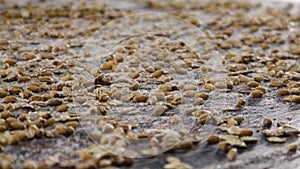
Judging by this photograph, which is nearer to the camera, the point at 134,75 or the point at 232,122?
the point at 232,122

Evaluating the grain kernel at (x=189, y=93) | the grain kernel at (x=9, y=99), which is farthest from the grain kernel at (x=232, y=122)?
the grain kernel at (x=9, y=99)

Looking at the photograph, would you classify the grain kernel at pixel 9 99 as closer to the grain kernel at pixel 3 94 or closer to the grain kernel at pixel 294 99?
the grain kernel at pixel 3 94

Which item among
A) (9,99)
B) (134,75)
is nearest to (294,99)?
(134,75)

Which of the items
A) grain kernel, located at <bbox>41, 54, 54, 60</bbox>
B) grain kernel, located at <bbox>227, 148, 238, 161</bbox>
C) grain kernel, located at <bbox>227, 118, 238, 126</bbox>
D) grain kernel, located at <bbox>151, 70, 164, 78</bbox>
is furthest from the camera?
grain kernel, located at <bbox>41, 54, 54, 60</bbox>

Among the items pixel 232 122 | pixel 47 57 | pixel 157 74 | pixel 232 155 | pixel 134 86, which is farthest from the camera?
pixel 47 57

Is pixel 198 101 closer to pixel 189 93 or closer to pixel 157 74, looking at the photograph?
pixel 189 93

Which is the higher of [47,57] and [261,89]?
[47,57]

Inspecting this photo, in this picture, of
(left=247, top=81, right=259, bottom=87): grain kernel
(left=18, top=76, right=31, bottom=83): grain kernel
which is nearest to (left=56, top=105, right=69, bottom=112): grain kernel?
(left=18, top=76, right=31, bottom=83): grain kernel

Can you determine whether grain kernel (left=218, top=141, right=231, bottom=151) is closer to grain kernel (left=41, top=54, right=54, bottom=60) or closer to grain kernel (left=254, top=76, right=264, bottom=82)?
grain kernel (left=254, top=76, right=264, bottom=82)

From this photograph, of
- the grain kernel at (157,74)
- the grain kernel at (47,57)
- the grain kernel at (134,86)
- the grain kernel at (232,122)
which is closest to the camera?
the grain kernel at (232,122)

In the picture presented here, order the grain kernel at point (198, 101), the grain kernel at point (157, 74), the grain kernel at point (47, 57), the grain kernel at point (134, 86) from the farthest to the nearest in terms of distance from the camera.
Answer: the grain kernel at point (47, 57)
the grain kernel at point (157, 74)
the grain kernel at point (134, 86)
the grain kernel at point (198, 101)

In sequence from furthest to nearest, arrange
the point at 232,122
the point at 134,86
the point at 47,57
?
1. the point at 47,57
2. the point at 134,86
3. the point at 232,122

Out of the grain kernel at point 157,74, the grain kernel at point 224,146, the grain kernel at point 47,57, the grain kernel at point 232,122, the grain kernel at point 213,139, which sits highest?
the grain kernel at point 47,57
